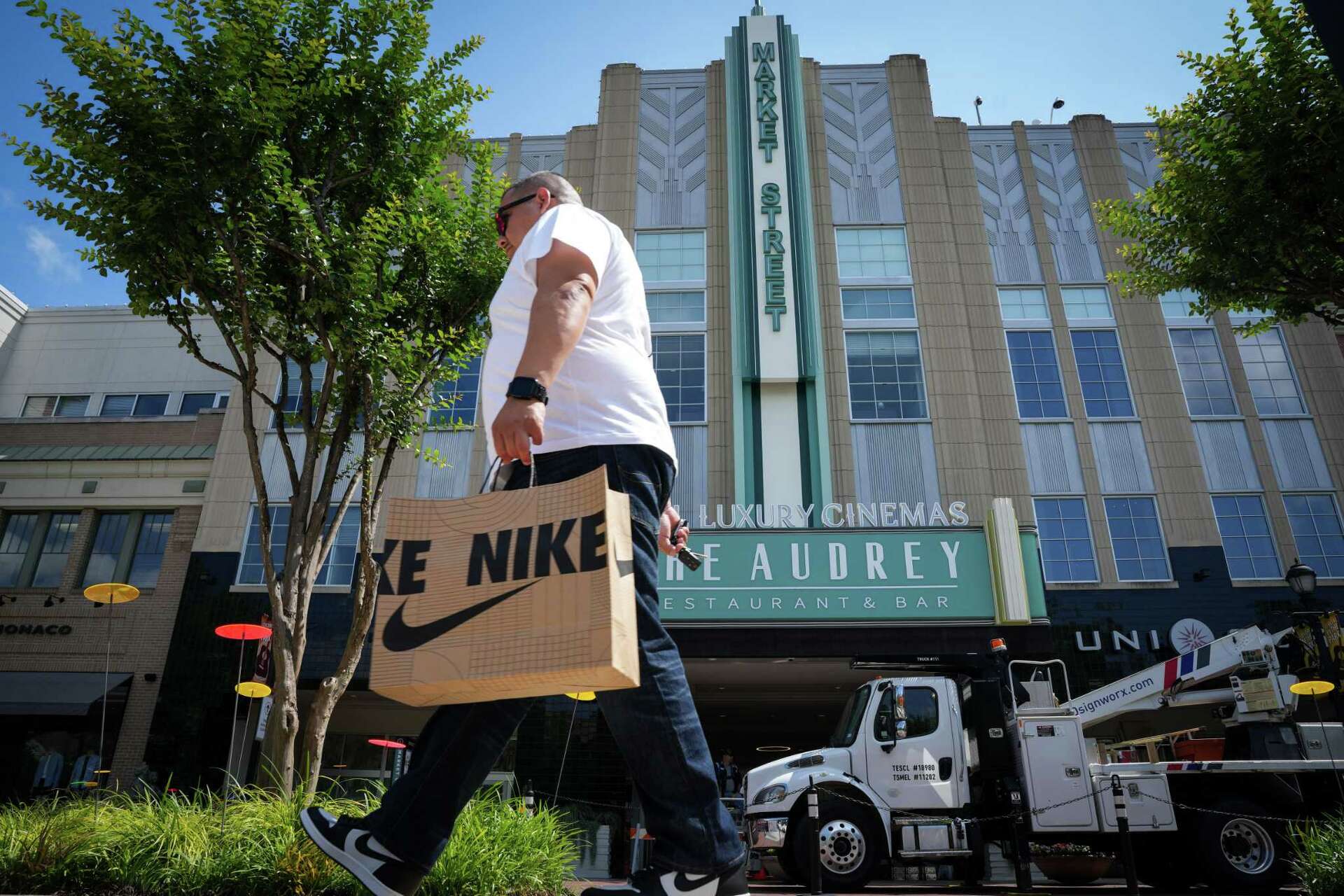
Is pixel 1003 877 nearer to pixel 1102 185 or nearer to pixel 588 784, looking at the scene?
pixel 588 784

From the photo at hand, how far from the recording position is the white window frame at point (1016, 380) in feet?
65.3

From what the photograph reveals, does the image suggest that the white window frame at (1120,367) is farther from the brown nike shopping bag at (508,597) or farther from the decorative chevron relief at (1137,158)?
the brown nike shopping bag at (508,597)

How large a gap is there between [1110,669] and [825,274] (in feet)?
36.4

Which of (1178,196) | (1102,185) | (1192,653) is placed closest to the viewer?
(1178,196)

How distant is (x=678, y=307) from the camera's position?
21281 millimetres

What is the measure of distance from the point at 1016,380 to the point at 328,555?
54.6 feet

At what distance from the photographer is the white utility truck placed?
9.61 metres

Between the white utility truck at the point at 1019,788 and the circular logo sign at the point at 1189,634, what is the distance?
6773 millimetres

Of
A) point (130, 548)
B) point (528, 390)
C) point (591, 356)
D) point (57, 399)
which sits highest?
point (57, 399)

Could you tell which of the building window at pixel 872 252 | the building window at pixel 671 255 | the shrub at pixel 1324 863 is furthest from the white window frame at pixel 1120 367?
the shrub at pixel 1324 863

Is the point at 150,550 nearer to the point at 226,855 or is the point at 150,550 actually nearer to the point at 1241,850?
the point at 226,855

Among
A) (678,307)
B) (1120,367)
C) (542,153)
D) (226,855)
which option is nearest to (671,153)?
(542,153)

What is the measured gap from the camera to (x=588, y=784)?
1678 cm

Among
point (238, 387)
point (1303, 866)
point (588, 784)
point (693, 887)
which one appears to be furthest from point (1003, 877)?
point (238, 387)
